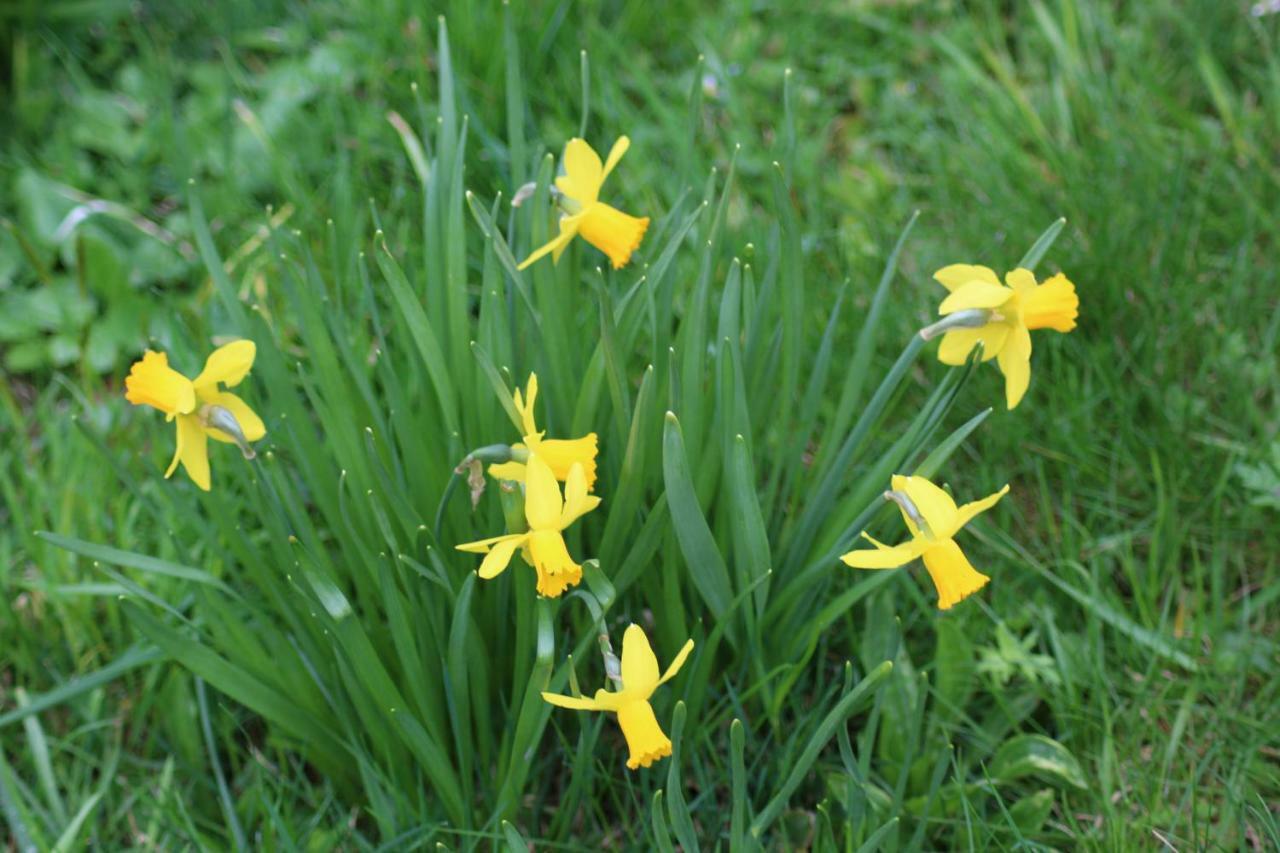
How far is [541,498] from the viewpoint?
4.25ft

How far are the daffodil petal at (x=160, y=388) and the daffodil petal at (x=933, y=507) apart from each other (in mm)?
853

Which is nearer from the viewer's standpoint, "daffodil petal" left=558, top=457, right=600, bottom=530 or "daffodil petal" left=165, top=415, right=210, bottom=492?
"daffodil petal" left=558, top=457, right=600, bottom=530

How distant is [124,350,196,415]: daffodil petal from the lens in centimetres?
147

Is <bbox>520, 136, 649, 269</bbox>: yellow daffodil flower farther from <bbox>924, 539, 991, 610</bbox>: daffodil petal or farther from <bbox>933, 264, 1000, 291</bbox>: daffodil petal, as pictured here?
<bbox>924, 539, 991, 610</bbox>: daffodil petal

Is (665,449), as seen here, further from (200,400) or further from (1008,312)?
(200,400)

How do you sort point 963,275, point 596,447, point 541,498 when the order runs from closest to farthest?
point 541,498
point 596,447
point 963,275

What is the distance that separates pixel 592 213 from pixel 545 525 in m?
0.46

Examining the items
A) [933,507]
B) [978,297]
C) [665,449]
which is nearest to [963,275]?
[978,297]

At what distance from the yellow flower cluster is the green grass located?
0.25 ft

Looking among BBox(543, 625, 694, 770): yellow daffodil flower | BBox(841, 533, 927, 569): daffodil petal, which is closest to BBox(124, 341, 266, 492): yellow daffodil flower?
BBox(543, 625, 694, 770): yellow daffodil flower

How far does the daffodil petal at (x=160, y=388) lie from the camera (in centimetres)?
147

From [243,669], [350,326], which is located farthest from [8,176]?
[243,669]

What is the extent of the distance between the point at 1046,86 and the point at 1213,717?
1663mm

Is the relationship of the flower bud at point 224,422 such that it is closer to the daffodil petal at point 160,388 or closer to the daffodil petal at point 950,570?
the daffodil petal at point 160,388
